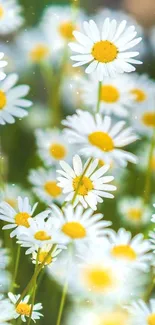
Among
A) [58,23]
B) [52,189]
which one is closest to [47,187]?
[52,189]

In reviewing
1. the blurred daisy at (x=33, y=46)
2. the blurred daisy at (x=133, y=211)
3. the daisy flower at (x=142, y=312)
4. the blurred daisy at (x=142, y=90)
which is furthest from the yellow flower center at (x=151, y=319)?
the blurred daisy at (x=33, y=46)

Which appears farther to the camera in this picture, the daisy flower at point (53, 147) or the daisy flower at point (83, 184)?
the daisy flower at point (53, 147)

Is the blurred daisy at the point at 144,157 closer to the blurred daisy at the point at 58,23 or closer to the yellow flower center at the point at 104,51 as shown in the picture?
the blurred daisy at the point at 58,23

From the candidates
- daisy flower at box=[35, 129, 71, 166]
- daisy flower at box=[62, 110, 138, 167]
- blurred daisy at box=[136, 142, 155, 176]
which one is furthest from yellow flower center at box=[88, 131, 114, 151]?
blurred daisy at box=[136, 142, 155, 176]

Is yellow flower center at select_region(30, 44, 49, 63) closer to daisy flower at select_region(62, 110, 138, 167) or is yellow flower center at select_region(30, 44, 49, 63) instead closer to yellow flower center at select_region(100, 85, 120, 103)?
yellow flower center at select_region(100, 85, 120, 103)

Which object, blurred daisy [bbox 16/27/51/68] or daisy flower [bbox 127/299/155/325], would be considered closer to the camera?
daisy flower [bbox 127/299/155/325]
